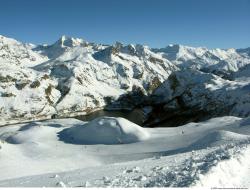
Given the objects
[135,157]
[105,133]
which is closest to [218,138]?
[135,157]

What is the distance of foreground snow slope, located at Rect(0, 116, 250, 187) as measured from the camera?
65.7 ft

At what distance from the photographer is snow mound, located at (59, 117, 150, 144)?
75875 mm

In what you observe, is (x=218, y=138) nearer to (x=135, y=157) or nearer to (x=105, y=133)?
(x=135, y=157)

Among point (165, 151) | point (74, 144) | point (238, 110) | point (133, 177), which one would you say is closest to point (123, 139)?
point (74, 144)

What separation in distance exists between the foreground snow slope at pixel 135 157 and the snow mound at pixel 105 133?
676 mm

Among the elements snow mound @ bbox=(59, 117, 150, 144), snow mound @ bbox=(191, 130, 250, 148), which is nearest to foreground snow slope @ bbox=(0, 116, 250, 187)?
snow mound @ bbox=(191, 130, 250, 148)

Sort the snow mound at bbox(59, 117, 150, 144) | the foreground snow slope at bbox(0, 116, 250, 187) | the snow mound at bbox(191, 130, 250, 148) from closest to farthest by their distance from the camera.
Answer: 1. the foreground snow slope at bbox(0, 116, 250, 187)
2. the snow mound at bbox(191, 130, 250, 148)
3. the snow mound at bbox(59, 117, 150, 144)

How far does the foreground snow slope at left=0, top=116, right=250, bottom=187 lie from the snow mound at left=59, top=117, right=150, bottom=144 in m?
0.68

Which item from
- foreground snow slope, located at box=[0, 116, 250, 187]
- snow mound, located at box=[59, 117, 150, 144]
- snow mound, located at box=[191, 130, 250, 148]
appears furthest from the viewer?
snow mound, located at box=[59, 117, 150, 144]

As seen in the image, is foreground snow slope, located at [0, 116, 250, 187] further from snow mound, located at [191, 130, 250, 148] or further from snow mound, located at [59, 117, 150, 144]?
snow mound, located at [59, 117, 150, 144]

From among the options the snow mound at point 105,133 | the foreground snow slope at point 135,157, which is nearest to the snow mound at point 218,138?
the foreground snow slope at point 135,157

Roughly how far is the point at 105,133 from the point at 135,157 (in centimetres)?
1994

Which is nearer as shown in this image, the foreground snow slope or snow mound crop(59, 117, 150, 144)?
the foreground snow slope

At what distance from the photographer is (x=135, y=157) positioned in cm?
6000
